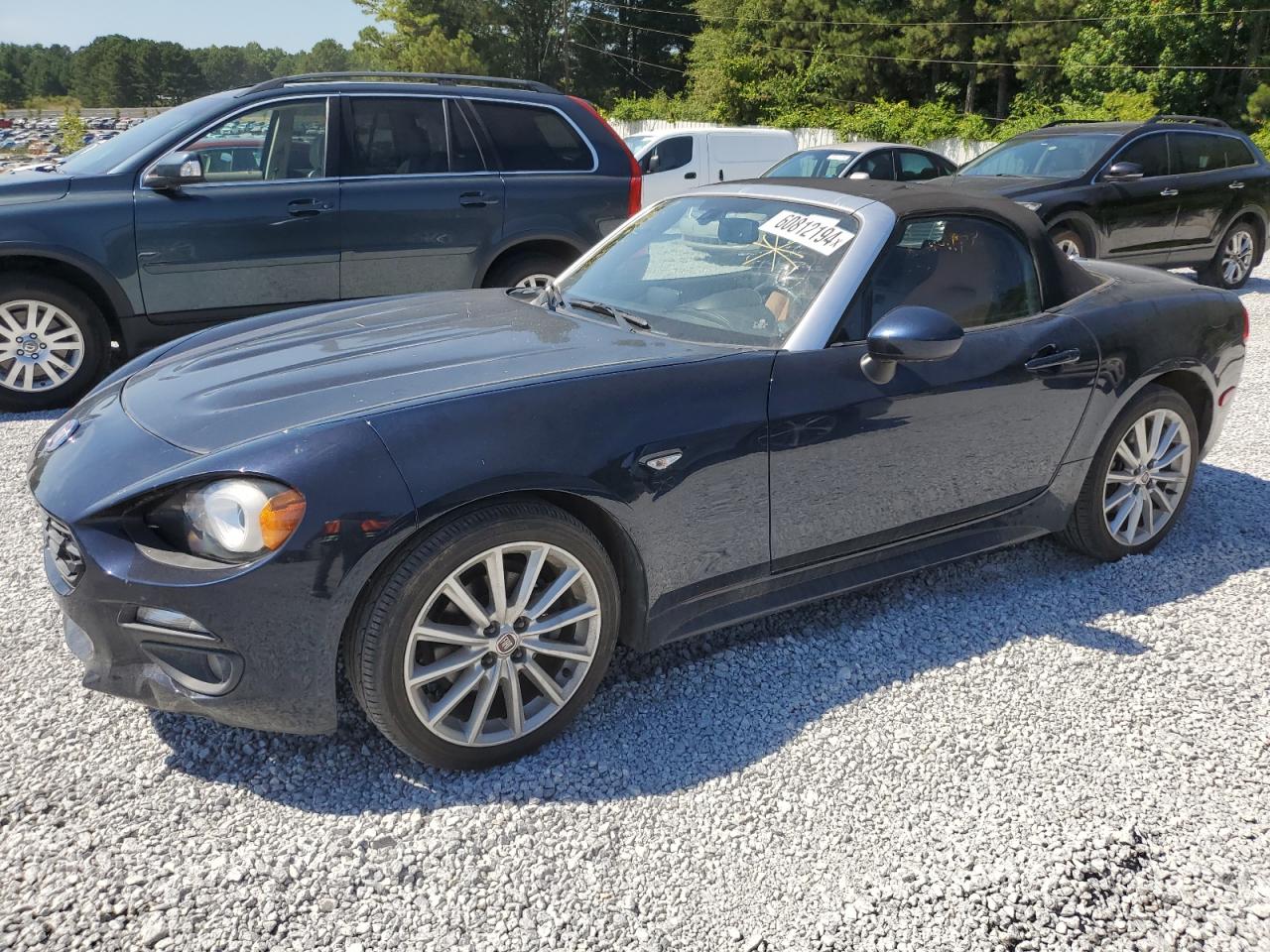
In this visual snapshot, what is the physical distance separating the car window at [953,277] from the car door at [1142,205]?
21.4 feet

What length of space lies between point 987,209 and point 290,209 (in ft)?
14.1

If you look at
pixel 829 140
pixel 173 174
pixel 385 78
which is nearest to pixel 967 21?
pixel 829 140

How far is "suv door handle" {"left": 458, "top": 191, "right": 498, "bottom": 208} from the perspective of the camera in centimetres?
649

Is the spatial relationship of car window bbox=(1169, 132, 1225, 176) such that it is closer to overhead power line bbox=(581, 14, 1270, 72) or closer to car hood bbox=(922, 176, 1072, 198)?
car hood bbox=(922, 176, 1072, 198)

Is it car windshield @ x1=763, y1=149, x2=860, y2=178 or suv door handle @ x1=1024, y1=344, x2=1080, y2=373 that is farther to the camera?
car windshield @ x1=763, y1=149, x2=860, y2=178

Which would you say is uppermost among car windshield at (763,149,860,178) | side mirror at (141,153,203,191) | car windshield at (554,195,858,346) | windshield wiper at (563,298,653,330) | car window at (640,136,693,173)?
car window at (640,136,693,173)

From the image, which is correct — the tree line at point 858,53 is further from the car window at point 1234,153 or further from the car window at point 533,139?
the car window at point 533,139

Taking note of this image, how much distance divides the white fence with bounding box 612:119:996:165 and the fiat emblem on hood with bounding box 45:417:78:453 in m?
15.0

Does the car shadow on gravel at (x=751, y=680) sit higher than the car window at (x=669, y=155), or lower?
lower

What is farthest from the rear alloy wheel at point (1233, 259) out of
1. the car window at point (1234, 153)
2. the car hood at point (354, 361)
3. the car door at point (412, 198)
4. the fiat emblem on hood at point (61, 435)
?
the fiat emblem on hood at point (61, 435)

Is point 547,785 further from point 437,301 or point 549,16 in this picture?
point 549,16

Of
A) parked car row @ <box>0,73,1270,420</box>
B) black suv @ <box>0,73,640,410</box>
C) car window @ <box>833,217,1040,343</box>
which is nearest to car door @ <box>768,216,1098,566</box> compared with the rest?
car window @ <box>833,217,1040,343</box>

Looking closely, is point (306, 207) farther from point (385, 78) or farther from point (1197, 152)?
point (1197, 152)

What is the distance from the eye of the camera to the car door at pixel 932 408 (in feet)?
9.70
